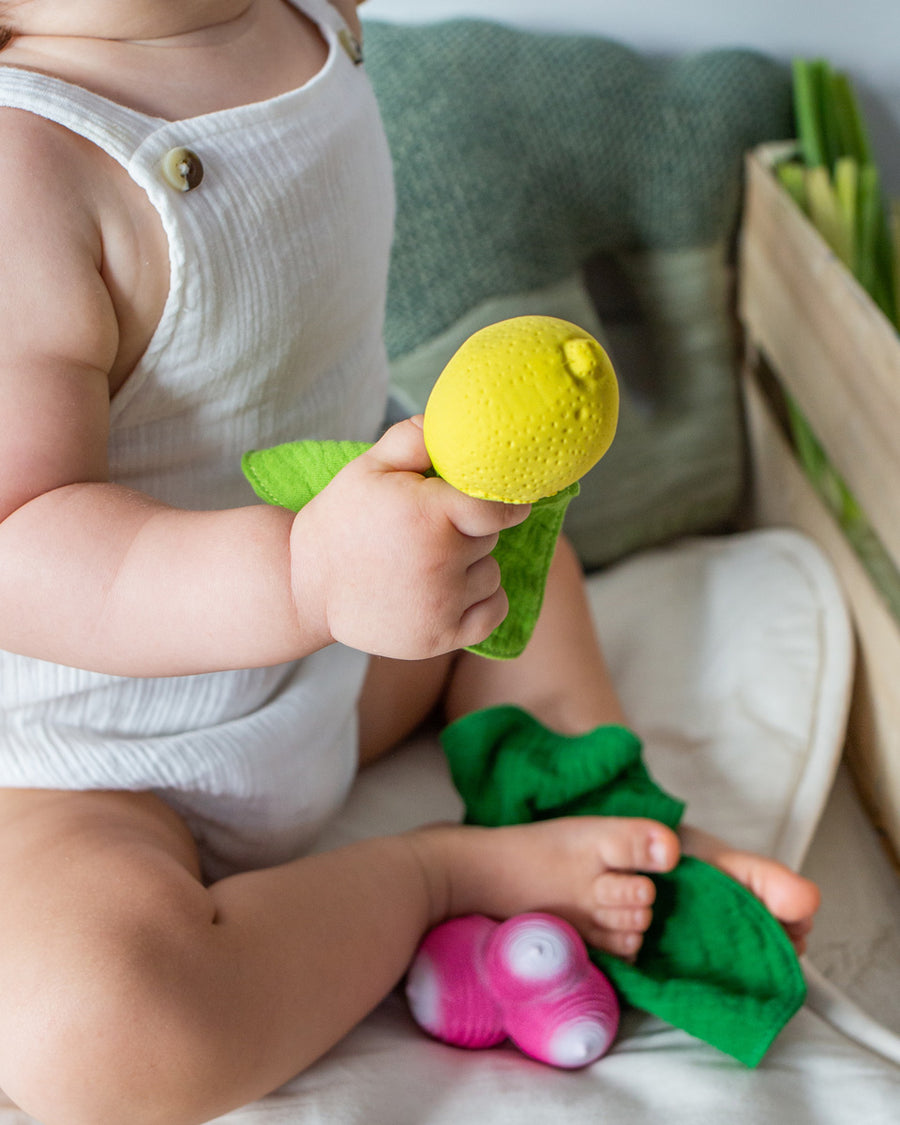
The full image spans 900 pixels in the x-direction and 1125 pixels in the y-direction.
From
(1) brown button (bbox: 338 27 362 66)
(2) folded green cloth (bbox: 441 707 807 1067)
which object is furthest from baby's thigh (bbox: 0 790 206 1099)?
(1) brown button (bbox: 338 27 362 66)

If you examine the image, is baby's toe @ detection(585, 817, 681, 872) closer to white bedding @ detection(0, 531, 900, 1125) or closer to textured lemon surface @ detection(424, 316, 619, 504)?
white bedding @ detection(0, 531, 900, 1125)

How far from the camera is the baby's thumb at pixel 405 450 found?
1.19 ft

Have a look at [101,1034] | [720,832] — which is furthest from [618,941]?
[101,1034]

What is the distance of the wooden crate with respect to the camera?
81 cm

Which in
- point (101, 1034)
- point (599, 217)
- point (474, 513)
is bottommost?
point (101, 1034)

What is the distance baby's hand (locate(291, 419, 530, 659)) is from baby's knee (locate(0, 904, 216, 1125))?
0.20 m

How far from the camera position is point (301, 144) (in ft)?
1.86

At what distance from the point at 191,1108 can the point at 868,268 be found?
0.85 m

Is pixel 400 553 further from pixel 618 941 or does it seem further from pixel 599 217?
pixel 599 217

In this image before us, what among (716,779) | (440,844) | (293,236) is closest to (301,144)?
(293,236)

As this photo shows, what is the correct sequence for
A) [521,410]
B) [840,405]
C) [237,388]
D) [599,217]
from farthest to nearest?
[599,217] < [840,405] < [237,388] < [521,410]

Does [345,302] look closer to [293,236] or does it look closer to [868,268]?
[293,236]

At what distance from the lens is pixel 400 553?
0.36 m

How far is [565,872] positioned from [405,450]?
0.36 metres
